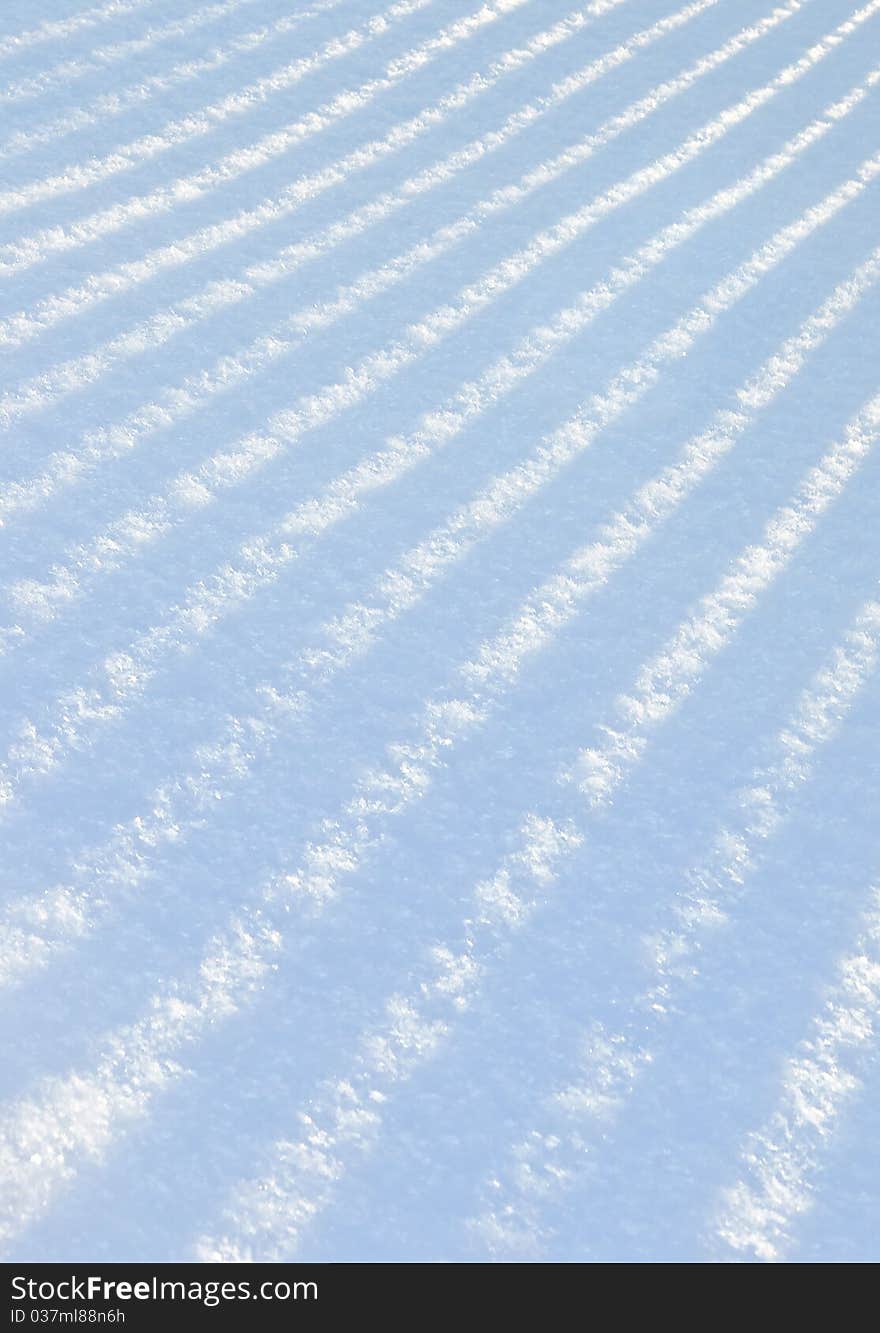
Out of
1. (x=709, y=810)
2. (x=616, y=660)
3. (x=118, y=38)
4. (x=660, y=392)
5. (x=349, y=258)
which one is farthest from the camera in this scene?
(x=118, y=38)

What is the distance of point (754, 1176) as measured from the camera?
3.76 ft

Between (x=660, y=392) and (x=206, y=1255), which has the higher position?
(x=660, y=392)

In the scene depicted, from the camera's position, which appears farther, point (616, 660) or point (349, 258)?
point (349, 258)

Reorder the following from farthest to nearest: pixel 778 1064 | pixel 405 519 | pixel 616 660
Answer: pixel 405 519 < pixel 616 660 < pixel 778 1064

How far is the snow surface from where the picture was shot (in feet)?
3.71

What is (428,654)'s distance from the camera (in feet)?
4.80

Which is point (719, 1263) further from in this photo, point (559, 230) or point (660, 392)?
point (559, 230)

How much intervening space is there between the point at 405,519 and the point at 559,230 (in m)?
0.70

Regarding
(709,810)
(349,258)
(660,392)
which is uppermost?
(349,258)


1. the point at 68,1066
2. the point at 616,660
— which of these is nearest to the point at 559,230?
the point at 616,660

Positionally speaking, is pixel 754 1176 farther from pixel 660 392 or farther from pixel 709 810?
pixel 660 392

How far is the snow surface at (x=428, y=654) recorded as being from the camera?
3.71 ft

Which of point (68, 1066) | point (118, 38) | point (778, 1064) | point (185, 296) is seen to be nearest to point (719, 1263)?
point (778, 1064)

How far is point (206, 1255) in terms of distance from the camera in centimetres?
106
